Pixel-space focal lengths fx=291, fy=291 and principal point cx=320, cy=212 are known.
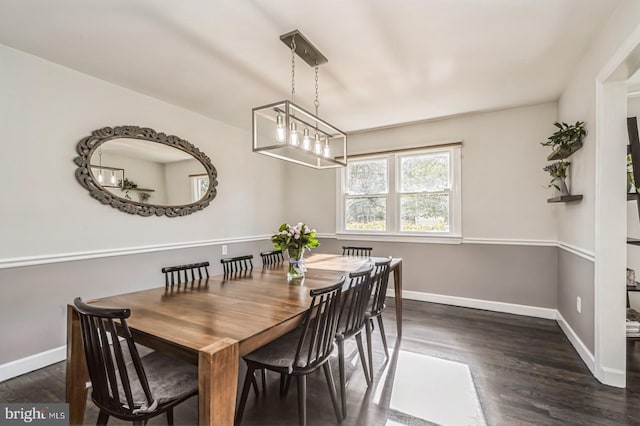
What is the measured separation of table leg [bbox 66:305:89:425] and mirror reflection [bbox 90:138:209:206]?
5.48 feet

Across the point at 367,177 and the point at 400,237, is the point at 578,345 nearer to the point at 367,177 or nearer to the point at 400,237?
the point at 400,237

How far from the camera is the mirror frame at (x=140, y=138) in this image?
8.75 ft

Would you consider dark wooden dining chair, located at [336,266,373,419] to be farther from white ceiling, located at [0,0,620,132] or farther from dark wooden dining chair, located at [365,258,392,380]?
white ceiling, located at [0,0,620,132]

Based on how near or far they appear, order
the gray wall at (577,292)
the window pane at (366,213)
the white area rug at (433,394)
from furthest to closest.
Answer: the window pane at (366,213), the gray wall at (577,292), the white area rug at (433,394)

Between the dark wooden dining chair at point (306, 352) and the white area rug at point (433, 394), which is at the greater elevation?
the dark wooden dining chair at point (306, 352)

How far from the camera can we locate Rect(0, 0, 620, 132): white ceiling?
1.86m

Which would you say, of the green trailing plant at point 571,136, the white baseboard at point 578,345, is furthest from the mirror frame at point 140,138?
the white baseboard at point 578,345

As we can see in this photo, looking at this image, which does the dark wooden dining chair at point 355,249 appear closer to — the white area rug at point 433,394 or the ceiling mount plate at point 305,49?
the white area rug at point 433,394

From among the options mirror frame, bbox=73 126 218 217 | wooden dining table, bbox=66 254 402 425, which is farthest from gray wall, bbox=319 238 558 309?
mirror frame, bbox=73 126 218 217

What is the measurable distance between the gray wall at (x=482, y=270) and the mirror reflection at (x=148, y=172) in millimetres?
2735

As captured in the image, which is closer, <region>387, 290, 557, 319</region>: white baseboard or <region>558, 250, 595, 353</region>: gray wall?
<region>558, 250, 595, 353</region>: gray wall

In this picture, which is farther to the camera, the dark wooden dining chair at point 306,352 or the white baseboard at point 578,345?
the white baseboard at point 578,345

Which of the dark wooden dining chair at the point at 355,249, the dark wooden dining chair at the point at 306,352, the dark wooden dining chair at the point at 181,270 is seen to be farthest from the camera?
the dark wooden dining chair at the point at 355,249

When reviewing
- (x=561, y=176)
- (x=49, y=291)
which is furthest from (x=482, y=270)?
(x=49, y=291)
